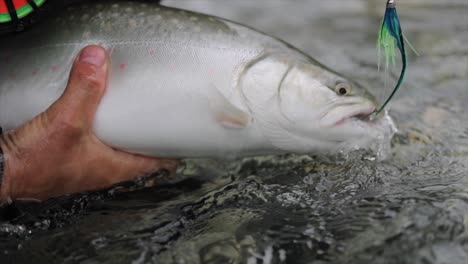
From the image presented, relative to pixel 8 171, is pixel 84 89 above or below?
above

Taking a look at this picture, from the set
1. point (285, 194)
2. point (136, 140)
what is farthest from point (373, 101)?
point (136, 140)

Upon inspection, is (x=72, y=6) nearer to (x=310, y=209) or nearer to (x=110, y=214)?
(x=110, y=214)

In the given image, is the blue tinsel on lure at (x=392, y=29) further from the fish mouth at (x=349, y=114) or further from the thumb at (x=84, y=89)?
the thumb at (x=84, y=89)

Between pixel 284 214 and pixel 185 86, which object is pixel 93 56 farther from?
pixel 284 214

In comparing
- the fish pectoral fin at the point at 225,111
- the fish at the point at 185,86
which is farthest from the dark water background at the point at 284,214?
the fish pectoral fin at the point at 225,111

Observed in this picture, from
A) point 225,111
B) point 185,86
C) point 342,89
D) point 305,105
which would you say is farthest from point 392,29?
point 185,86

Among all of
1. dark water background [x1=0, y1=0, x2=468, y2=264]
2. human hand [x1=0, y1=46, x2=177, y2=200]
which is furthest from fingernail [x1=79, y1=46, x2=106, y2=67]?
dark water background [x1=0, y1=0, x2=468, y2=264]

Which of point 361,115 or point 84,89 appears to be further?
point 361,115

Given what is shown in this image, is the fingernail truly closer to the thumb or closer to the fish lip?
the thumb
